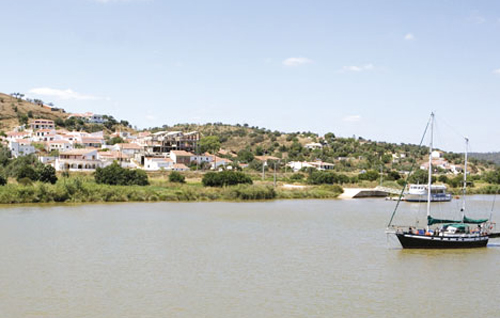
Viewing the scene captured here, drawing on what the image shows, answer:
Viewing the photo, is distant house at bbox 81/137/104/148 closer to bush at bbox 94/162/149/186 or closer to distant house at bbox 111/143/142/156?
distant house at bbox 111/143/142/156

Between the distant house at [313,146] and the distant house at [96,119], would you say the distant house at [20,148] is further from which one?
the distant house at [313,146]

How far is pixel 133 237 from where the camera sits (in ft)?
96.1

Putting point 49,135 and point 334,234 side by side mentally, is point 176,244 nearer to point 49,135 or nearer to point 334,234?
point 334,234

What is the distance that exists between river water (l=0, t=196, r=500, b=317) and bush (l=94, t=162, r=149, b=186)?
678 inches

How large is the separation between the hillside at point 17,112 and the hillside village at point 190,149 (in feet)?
1.09

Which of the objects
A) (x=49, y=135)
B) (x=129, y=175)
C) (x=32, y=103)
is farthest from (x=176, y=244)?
(x=32, y=103)

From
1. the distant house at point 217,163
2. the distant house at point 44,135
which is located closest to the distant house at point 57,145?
the distant house at point 44,135

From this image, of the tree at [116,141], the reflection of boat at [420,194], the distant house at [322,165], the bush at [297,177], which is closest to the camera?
the reflection of boat at [420,194]

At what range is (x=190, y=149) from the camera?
90.4 meters

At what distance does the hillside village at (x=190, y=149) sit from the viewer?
254 feet

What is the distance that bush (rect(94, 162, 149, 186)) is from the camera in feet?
178

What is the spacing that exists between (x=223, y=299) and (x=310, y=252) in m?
8.68

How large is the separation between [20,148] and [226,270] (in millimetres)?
67765

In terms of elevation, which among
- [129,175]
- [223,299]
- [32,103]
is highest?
[32,103]
